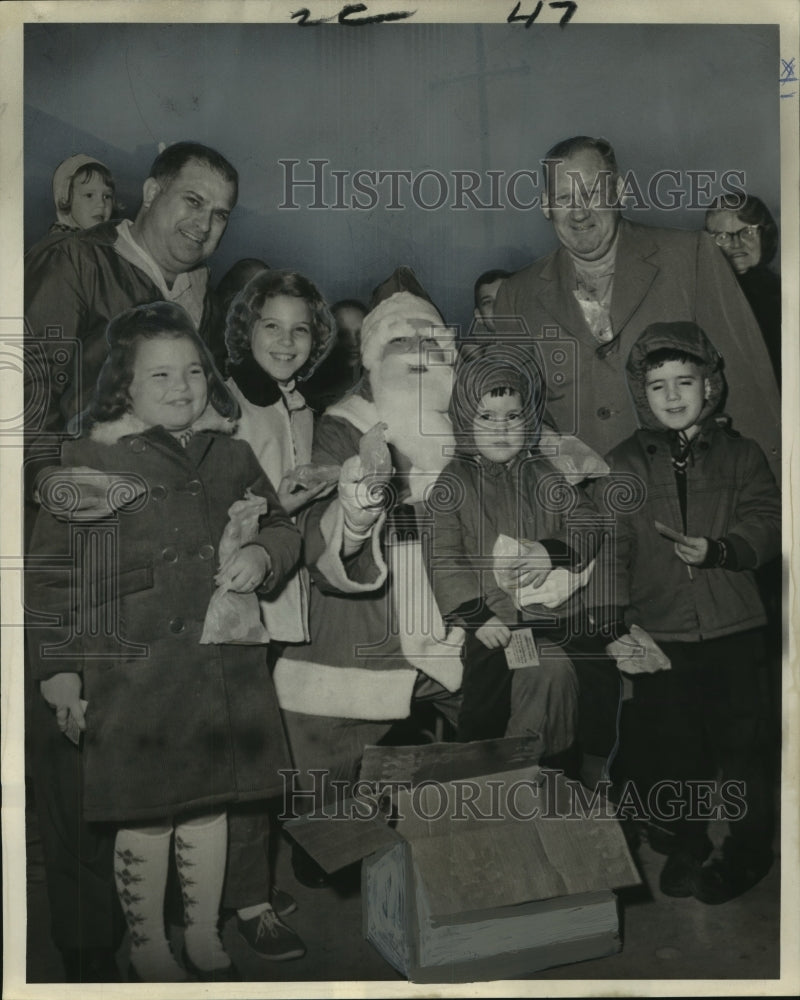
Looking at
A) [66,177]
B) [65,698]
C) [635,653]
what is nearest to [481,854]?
[635,653]

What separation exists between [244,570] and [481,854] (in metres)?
1.11

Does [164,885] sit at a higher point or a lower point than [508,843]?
lower

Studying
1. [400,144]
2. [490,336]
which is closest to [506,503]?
[490,336]

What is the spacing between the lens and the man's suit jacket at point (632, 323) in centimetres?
384

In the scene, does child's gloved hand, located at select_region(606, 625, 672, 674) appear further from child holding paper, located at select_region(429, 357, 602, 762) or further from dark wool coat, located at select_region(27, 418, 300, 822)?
dark wool coat, located at select_region(27, 418, 300, 822)

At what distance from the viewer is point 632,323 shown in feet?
12.7

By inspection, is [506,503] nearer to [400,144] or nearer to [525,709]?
[525,709]

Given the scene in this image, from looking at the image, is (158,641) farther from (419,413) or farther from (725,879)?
(725,879)

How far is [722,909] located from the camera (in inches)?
153

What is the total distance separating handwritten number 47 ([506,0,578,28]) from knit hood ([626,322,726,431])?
99 centimetres

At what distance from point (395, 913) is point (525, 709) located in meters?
0.72

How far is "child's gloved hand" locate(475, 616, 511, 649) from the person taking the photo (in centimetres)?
381

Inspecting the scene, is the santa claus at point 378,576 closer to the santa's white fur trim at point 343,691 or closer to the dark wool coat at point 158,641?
the santa's white fur trim at point 343,691

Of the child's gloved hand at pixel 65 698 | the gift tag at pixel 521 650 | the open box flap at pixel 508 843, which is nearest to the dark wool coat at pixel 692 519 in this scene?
the gift tag at pixel 521 650
